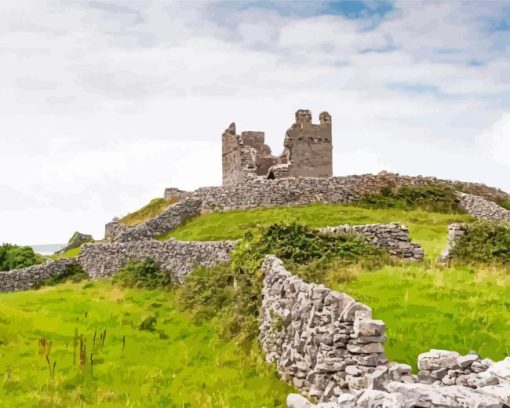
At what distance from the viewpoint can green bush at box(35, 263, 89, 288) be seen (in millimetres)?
44562

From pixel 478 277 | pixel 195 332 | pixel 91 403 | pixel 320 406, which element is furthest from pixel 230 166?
pixel 320 406

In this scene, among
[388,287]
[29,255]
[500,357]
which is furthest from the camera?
[29,255]

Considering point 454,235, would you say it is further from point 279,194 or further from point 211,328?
point 279,194

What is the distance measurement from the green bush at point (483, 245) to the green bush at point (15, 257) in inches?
1512

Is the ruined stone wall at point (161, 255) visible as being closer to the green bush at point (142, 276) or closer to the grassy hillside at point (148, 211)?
the green bush at point (142, 276)

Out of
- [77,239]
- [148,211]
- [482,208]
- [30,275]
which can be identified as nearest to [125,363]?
[30,275]

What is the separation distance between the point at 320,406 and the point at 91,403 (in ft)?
28.6

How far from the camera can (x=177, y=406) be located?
1555 centimetres

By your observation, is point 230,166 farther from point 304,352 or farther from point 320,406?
point 320,406

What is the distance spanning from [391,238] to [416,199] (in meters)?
17.8

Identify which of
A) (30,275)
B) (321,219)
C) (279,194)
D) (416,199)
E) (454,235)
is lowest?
(30,275)

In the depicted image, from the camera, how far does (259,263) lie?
23.3m

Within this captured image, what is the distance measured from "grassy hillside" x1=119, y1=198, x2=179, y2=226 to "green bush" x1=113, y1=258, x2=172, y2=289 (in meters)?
22.0

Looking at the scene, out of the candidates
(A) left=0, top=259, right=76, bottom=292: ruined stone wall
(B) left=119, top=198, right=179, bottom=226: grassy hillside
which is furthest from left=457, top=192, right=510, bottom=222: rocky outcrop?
(B) left=119, top=198, right=179, bottom=226: grassy hillside
